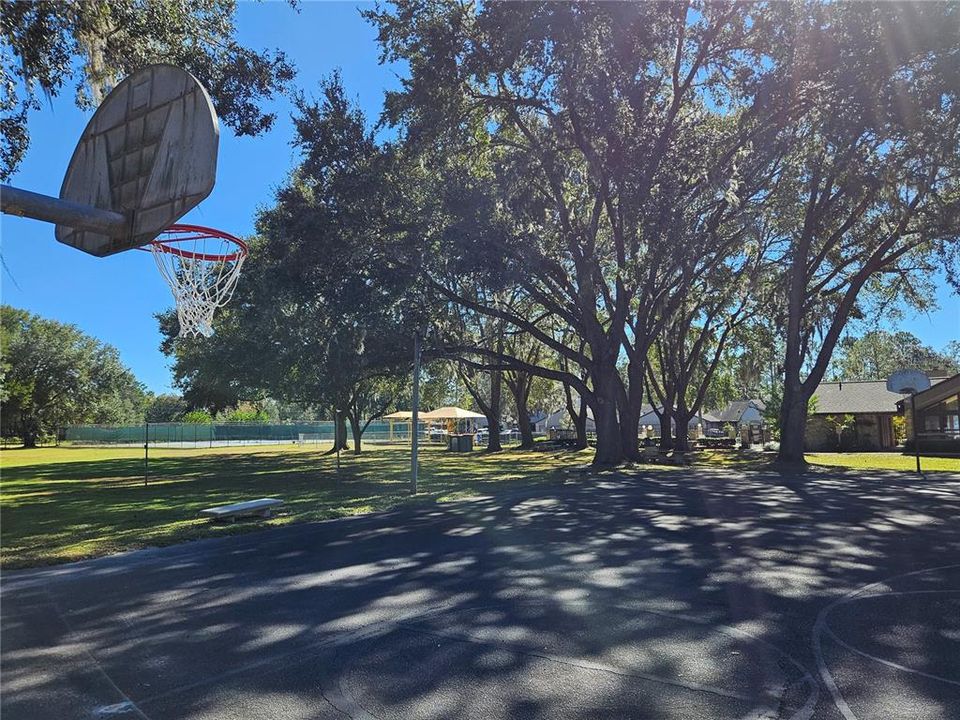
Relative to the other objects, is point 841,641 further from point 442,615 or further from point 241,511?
point 241,511

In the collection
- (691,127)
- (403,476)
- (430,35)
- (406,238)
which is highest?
(430,35)

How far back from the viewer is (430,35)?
713 inches

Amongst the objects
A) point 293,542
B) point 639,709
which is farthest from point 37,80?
point 639,709

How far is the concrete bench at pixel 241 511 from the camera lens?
477 inches

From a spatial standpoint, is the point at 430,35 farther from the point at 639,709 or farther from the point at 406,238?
the point at 639,709

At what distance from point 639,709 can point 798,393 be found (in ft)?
80.0

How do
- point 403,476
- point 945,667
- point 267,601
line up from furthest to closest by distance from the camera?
point 403,476 → point 267,601 → point 945,667

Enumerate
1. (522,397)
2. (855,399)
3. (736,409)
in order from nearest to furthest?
(855,399) < (522,397) < (736,409)

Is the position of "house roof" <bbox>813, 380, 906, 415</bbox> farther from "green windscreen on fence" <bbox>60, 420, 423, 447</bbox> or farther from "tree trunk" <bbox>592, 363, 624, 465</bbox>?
"green windscreen on fence" <bbox>60, 420, 423, 447</bbox>

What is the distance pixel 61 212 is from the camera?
18.8 ft

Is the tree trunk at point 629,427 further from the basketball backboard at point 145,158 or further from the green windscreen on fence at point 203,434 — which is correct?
the green windscreen on fence at point 203,434

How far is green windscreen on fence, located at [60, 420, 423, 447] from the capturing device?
58000 millimetres

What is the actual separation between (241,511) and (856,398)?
43480 millimetres

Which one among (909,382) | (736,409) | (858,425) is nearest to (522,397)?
(858,425)
